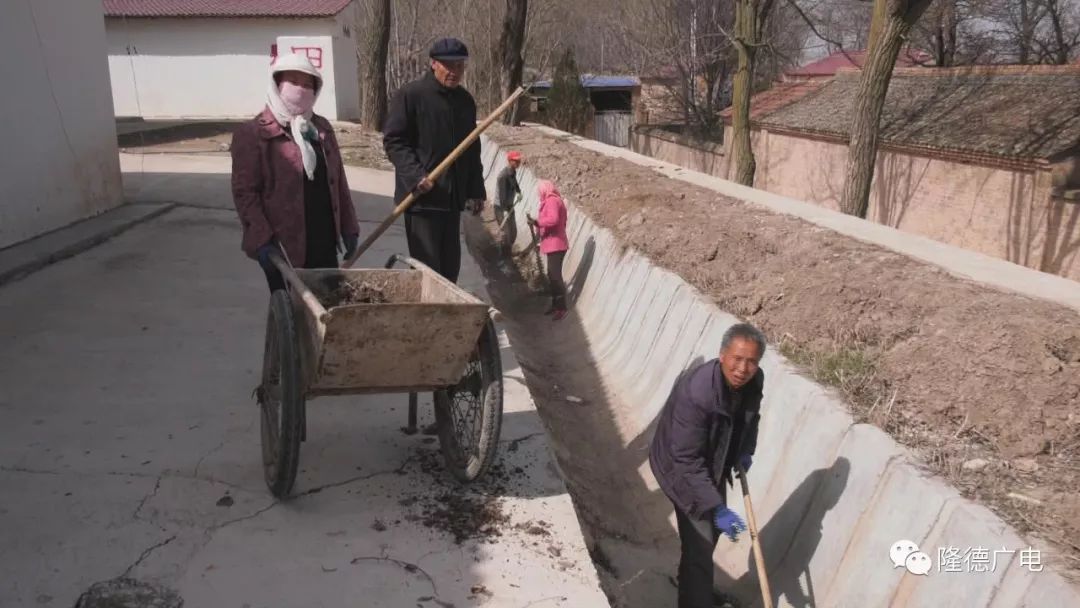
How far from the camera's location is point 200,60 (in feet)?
88.5

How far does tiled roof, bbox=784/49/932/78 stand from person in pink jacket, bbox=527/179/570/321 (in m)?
22.9

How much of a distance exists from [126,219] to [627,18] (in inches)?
1337

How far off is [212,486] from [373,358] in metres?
1.11

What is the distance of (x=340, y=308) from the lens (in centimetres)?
335

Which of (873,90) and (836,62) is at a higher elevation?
(836,62)

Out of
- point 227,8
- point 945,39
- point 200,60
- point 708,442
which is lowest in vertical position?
point 708,442

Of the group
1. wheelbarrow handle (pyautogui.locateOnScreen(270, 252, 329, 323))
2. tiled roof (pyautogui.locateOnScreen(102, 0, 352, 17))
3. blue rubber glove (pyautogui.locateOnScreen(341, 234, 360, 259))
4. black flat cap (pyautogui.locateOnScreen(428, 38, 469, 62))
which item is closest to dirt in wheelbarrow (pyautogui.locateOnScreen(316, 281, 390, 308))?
wheelbarrow handle (pyautogui.locateOnScreen(270, 252, 329, 323))

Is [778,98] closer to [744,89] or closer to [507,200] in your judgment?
[744,89]

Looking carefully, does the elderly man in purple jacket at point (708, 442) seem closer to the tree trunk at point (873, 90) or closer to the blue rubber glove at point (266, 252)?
the blue rubber glove at point (266, 252)

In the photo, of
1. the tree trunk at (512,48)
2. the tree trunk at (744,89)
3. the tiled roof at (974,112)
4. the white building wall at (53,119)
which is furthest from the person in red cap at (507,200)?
the tree trunk at (512,48)

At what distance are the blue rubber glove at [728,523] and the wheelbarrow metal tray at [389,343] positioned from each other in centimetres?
128

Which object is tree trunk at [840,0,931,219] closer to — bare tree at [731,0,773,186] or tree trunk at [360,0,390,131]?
bare tree at [731,0,773,186]

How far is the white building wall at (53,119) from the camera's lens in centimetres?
782

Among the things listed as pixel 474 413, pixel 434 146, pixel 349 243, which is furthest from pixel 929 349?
pixel 349 243
